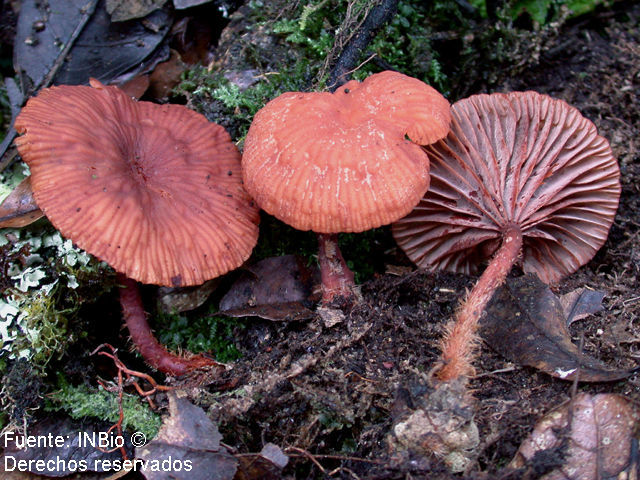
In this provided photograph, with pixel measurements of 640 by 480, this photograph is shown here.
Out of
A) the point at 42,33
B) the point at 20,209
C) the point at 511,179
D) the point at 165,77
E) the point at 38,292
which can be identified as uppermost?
the point at 42,33

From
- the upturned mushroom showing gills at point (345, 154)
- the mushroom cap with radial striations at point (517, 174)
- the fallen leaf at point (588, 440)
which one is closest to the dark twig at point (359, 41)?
the upturned mushroom showing gills at point (345, 154)

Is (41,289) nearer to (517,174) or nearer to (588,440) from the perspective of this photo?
(517,174)

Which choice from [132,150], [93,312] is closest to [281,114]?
[132,150]

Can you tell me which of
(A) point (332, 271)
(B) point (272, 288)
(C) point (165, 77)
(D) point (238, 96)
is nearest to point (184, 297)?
(B) point (272, 288)

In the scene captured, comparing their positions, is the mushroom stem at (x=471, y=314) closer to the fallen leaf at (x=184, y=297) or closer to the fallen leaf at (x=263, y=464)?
the fallen leaf at (x=263, y=464)

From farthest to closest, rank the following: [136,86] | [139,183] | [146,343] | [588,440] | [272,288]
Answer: [136,86] → [272,288] → [146,343] → [139,183] → [588,440]

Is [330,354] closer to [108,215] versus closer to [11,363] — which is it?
[108,215]

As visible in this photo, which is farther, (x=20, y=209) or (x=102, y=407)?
(x=20, y=209)
